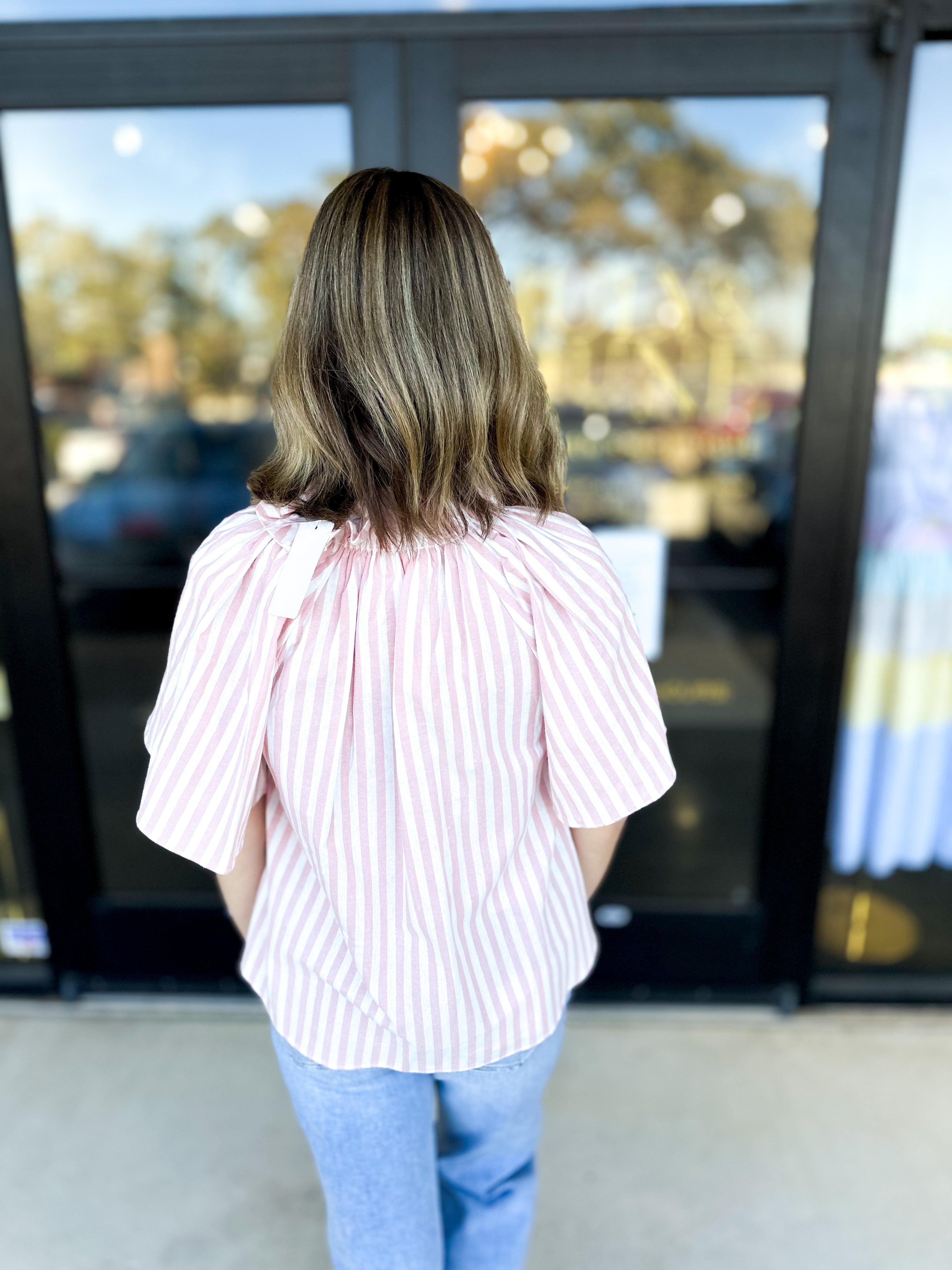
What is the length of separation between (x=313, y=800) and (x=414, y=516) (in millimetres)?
336

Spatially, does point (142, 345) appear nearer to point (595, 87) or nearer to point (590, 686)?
point (595, 87)

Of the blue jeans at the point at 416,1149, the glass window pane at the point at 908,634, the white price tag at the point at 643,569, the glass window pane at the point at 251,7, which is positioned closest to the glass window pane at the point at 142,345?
the glass window pane at the point at 251,7

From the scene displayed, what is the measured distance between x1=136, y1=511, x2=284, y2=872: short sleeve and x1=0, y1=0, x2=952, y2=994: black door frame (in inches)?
49.7

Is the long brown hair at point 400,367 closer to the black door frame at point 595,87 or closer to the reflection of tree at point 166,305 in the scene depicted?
the black door frame at point 595,87

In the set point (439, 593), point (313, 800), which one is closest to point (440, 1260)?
point (313, 800)

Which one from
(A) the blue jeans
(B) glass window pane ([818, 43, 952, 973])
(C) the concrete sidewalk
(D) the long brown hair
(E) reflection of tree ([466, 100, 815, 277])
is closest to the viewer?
(D) the long brown hair

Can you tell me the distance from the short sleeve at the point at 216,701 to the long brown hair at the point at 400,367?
100mm

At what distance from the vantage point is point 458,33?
1.82 m

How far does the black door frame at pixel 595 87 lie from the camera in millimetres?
1812

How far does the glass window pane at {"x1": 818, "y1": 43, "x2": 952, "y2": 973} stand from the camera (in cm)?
197

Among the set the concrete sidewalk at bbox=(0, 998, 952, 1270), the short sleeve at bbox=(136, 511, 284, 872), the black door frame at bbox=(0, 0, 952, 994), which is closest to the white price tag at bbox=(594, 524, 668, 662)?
the black door frame at bbox=(0, 0, 952, 994)

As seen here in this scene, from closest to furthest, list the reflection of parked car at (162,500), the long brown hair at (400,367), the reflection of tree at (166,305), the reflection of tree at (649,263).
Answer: the long brown hair at (400,367)
the reflection of tree at (649,263)
the reflection of parked car at (162,500)
the reflection of tree at (166,305)

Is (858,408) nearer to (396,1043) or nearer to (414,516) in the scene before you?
(414,516)

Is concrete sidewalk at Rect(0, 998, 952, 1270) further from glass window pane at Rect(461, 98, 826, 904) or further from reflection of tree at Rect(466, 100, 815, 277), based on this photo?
reflection of tree at Rect(466, 100, 815, 277)
